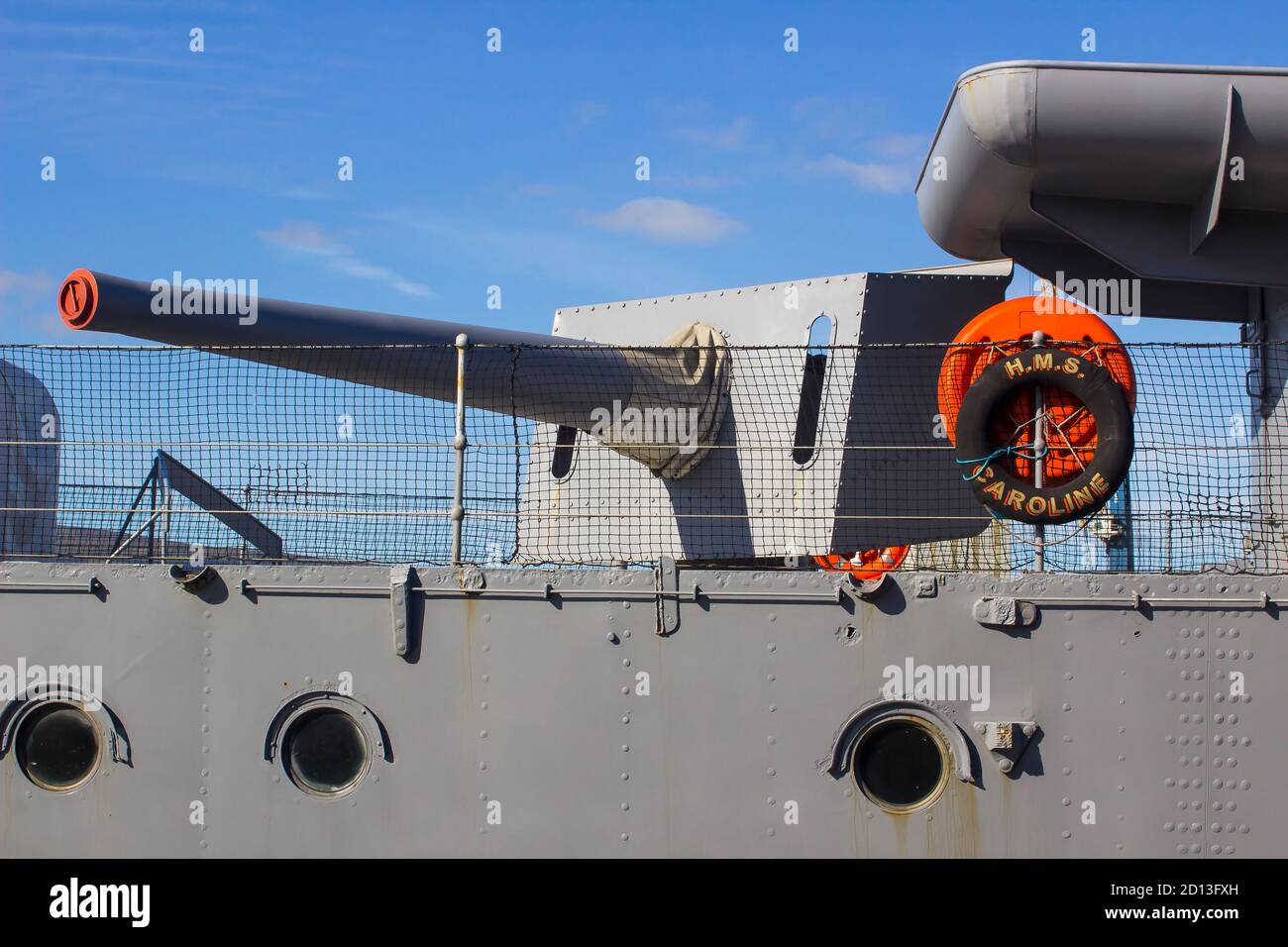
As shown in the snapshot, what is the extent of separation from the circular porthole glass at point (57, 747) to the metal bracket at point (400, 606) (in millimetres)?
1528

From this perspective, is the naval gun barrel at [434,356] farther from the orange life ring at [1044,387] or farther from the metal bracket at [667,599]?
the orange life ring at [1044,387]

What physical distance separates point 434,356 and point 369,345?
38 cm

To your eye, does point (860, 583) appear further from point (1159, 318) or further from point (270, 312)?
point (270, 312)

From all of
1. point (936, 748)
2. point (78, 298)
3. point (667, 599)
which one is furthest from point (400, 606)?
point (936, 748)

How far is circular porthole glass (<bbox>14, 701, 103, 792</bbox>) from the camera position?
564 cm

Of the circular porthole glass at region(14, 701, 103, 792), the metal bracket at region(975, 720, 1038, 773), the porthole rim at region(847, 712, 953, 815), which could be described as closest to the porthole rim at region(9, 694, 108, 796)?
the circular porthole glass at region(14, 701, 103, 792)

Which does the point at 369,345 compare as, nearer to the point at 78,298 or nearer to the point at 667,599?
the point at 78,298

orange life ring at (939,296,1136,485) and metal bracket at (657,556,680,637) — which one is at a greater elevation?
orange life ring at (939,296,1136,485)

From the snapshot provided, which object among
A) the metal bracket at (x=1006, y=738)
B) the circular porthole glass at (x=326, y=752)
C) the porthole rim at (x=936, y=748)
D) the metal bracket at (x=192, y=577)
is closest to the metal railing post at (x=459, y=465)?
the circular porthole glass at (x=326, y=752)

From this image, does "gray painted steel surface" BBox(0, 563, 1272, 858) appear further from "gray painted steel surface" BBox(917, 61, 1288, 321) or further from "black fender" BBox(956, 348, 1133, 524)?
"gray painted steel surface" BBox(917, 61, 1288, 321)

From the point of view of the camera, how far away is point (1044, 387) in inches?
217

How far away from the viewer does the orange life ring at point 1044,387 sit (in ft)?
18.1

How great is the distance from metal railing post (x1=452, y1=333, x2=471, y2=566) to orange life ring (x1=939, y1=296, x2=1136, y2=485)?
2309 millimetres

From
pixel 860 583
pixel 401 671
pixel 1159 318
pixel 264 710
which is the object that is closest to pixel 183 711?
pixel 264 710
